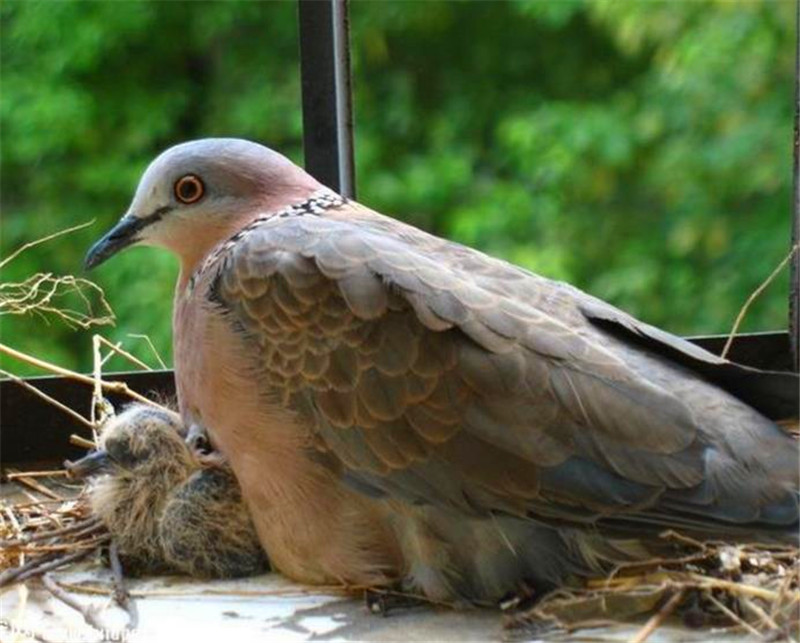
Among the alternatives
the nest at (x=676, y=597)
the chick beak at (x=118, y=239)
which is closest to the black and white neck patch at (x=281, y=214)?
the chick beak at (x=118, y=239)

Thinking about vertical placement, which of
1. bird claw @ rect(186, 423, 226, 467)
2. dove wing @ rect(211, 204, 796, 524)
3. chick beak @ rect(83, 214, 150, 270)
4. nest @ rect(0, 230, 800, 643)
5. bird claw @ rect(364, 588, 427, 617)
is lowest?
bird claw @ rect(364, 588, 427, 617)

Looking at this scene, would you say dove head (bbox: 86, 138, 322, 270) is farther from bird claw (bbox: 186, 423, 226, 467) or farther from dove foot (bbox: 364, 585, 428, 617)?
dove foot (bbox: 364, 585, 428, 617)

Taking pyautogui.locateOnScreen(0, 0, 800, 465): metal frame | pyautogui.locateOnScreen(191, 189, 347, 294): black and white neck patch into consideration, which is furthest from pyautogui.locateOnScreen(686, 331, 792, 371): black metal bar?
pyautogui.locateOnScreen(191, 189, 347, 294): black and white neck patch

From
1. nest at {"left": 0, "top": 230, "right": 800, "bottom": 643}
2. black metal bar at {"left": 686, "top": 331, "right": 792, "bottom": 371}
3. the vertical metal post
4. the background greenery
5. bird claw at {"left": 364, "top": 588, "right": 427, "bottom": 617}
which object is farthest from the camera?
the background greenery

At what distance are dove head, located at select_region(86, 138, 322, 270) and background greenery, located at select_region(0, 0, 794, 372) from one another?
55.9 inches

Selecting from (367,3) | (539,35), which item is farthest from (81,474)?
(539,35)

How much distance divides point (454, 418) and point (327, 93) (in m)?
0.71

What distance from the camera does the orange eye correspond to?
6.23ft

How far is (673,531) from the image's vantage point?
1561mm

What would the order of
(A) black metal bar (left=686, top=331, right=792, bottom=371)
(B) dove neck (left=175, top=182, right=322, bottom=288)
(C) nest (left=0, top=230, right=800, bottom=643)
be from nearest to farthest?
1. (C) nest (left=0, top=230, right=800, bottom=643)
2. (B) dove neck (left=175, top=182, right=322, bottom=288)
3. (A) black metal bar (left=686, top=331, right=792, bottom=371)

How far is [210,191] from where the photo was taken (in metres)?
1.90

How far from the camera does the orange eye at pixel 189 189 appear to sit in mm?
1900

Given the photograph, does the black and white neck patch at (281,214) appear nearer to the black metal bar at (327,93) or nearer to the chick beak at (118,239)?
the chick beak at (118,239)

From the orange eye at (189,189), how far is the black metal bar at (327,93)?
286 millimetres
